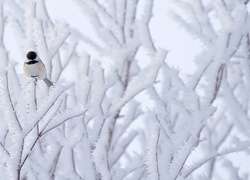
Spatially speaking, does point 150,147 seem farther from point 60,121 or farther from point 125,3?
point 125,3

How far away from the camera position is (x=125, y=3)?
3.74m

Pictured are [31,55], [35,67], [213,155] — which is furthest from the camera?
[31,55]

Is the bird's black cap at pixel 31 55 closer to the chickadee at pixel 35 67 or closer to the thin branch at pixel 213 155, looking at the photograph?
the chickadee at pixel 35 67

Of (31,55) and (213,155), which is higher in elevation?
(31,55)

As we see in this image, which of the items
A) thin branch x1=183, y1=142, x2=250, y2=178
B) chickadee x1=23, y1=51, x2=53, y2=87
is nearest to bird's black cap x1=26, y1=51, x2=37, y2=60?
chickadee x1=23, y1=51, x2=53, y2=87

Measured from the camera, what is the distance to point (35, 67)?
2736 millimetres

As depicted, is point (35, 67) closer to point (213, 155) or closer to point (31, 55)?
point (31, 55)

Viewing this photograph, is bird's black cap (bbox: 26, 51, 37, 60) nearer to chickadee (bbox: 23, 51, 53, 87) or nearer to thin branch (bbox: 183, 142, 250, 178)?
chickadee (bbox: 23, 51, 53, 87)

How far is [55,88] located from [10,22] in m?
1.82

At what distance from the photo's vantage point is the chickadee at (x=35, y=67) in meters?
2.74

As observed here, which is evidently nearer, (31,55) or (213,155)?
(213,155)

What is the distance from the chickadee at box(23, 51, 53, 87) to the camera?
2744 mm

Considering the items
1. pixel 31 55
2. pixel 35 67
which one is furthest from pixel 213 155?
pixel 31 55

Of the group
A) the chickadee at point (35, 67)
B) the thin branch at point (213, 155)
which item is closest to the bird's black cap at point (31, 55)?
the chickadee at point (35, 67)
